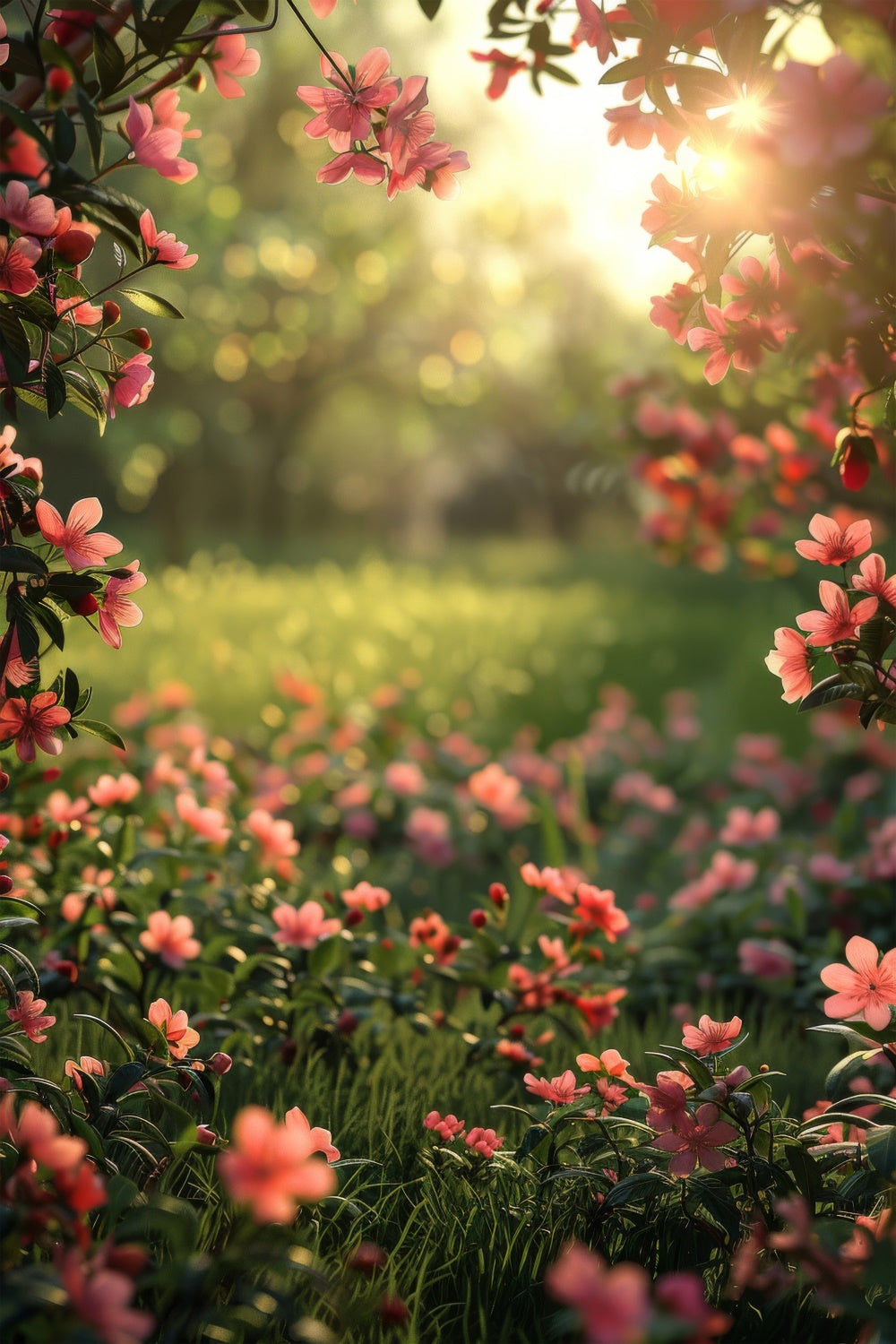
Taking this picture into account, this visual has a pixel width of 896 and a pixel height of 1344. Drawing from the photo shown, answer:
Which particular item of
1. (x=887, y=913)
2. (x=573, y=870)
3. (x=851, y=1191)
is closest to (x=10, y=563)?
(x=851, y=1191)

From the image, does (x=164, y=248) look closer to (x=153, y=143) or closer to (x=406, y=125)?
(x=153, y=143)

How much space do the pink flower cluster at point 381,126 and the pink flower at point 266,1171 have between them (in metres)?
1.29

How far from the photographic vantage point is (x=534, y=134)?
16.4 meters

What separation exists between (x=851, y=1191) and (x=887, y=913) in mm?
1886

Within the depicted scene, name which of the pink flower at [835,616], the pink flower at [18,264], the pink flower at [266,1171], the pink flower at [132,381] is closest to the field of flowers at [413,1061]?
the pink flower at [266,1171]

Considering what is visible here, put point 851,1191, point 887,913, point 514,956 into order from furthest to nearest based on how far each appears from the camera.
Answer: point 887,913, point 514,956, point 851,1191

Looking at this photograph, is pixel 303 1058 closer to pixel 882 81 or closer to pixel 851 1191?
pixel 851 1191

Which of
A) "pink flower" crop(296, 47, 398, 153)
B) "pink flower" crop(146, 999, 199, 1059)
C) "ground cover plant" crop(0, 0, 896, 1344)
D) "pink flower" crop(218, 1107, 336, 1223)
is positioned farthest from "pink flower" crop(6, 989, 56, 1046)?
"pink flower" crop(296, 47, 398, 153)

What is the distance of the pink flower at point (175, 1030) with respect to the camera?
163cm

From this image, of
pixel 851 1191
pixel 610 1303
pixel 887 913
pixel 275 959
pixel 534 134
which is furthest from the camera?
pixel 534 134

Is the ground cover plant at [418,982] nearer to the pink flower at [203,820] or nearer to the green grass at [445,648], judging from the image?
the pink flower at [203,820]

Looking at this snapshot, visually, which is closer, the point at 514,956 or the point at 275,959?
the point at 275,959

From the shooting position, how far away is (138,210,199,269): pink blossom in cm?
145

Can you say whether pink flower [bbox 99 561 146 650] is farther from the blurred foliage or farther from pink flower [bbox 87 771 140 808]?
the blurred foliage
